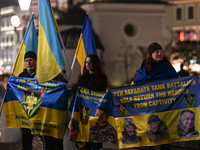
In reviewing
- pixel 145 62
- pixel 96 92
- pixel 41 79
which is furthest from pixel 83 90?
pixel 145 62

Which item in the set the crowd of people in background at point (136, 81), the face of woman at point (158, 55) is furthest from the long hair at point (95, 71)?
the face of woman at point (158, 55)

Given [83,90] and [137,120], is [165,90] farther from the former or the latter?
[83,90]

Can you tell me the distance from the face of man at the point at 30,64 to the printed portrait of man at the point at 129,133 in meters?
1.98

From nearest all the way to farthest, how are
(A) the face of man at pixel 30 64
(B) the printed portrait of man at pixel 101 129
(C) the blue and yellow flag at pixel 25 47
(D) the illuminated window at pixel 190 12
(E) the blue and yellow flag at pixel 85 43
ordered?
(B) the printed portrait of man at pixel 101 129
(A) the face of man at pixel 30 64
(C) the blue and yellow flag at pixel 25 47
(E) the blue and yellow flag at pixel 85 43
(D) the illuminated window at pixel 190 12

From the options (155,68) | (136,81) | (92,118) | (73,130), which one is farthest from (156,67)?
(73,130)

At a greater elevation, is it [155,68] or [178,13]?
Result: [178,13]

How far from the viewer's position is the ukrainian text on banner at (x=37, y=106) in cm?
575

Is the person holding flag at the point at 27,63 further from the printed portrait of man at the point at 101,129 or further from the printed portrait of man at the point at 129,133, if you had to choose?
the printed portrait of man at the point at 129,133

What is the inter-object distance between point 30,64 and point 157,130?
252 centimetres

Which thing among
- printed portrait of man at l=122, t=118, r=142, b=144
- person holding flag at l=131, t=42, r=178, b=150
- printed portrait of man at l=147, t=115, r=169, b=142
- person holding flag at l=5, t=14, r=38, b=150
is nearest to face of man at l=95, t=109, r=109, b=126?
printed portrait of man at l=122, t=118, r=142, b=144

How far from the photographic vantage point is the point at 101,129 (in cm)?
554

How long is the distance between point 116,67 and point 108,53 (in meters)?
2.18

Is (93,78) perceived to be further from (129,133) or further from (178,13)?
(178,13)

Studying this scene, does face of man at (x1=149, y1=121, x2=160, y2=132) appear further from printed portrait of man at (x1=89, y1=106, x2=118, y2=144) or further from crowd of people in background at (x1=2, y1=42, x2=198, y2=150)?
printed portrait of man at (x1=89, y1=106, x2=118, y2=144)
